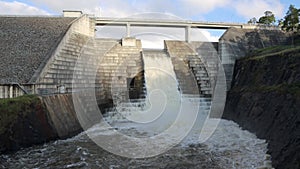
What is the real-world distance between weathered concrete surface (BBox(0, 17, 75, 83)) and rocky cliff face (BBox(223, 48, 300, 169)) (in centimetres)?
1007

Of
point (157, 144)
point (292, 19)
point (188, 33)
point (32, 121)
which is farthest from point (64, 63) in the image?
point (292, 19)

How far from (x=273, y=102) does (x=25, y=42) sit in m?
14.1

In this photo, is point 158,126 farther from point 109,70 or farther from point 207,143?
point 109,70

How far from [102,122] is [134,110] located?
195 cm

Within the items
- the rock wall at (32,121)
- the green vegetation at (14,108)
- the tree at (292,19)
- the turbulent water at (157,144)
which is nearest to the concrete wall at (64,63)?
the rock wall at (32,121)

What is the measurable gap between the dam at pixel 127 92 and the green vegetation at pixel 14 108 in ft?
Answer: 2.16

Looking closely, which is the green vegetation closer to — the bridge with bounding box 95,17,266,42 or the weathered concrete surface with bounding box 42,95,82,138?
the weathered concrete surface with bounding box 42,95,82,138

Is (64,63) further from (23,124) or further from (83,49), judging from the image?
(23,124)

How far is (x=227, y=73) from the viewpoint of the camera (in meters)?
18.6

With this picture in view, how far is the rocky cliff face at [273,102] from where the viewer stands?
25.4 ft

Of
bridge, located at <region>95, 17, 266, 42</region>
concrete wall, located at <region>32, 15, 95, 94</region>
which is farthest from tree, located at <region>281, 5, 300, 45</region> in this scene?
concrete wall, located at <region>32, 15, 95, 94</region>

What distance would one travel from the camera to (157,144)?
9.95 meters

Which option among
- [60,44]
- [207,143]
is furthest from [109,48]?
[207,143]

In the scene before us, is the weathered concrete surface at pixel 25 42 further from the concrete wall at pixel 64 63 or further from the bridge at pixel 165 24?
the bridge at pixel 165 24
